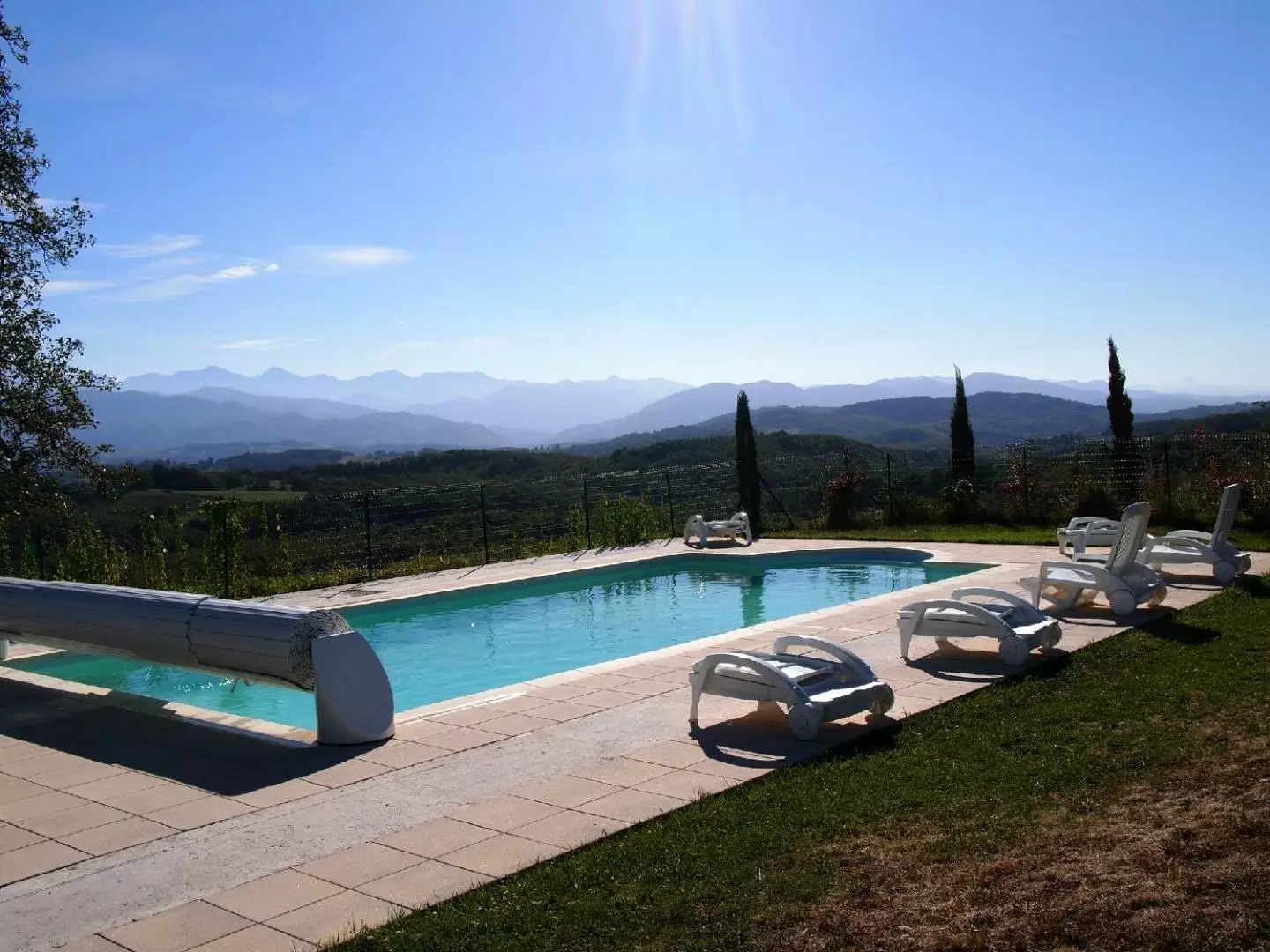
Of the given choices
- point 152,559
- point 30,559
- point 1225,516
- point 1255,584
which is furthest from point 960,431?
point 30,559

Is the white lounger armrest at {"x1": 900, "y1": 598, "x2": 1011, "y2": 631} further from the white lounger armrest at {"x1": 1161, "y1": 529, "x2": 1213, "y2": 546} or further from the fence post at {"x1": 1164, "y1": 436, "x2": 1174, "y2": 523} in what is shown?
the fence post at {"x1": 1164, "y1": 436, "x2": 1174, "y2": 523}

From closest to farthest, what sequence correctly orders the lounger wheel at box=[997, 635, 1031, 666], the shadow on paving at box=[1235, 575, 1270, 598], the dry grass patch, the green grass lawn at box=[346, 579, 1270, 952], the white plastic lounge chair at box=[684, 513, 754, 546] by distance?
the dry grass patch, the green grass lawn at box=[346, 579, 1270, 952], the lounger wheel at box=[997, 635, 1031, 666], the shadow on paving at box=[1235, 575, 1270, 598], the white plastic lounge chair at box=[684, 513, 754, 546]

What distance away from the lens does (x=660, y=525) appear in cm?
1834

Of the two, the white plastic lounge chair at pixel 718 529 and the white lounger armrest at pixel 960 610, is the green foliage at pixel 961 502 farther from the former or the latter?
the white lounger armrest at pixel 960 610

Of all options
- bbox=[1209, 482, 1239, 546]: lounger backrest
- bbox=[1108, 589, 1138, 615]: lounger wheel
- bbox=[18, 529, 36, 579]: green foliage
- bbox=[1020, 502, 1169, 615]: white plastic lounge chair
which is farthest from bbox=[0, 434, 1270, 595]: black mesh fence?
bbox=[1108, 589, 1138, 615]: lounger wheel

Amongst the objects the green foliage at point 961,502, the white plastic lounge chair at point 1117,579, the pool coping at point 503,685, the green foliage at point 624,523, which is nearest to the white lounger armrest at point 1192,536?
the white plastic lounge chair at point 1117,579

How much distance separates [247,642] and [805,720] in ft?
11.0

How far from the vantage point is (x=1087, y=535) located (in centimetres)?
1234

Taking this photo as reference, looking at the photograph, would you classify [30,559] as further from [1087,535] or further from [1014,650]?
[1087,535]

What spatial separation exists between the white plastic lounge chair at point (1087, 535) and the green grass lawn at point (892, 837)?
586 centimetres

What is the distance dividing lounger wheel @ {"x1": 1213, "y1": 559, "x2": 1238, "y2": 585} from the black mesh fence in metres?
4.52

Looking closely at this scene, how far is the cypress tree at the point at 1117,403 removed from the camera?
2166cm

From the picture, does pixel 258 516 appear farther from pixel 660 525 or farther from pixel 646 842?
pixel 646 842

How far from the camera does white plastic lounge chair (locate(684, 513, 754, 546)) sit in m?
16.0
